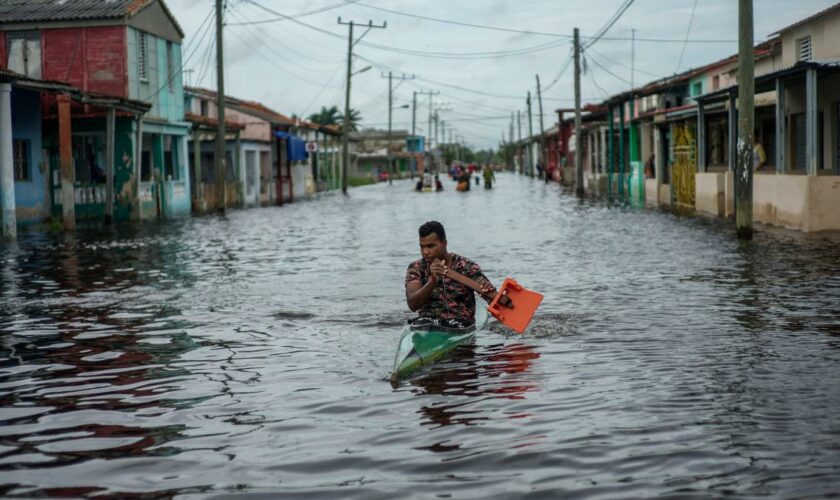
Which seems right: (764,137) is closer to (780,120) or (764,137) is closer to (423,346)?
(780,120)

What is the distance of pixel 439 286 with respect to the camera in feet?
32.9

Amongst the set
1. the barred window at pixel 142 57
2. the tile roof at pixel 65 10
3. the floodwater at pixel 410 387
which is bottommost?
the floodwater at pixel 410 387

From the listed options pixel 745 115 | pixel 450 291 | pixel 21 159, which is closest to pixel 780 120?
pixel 745 115

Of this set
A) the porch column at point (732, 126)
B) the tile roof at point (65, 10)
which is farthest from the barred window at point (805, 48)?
the tile roof at point (65, 10)

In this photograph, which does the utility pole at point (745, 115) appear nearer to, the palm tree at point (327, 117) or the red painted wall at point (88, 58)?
the red painted wall at point (88, 58)

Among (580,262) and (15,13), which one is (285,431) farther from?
(15,13)

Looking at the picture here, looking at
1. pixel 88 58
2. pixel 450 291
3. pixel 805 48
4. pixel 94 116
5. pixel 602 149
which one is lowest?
pixel 450 291

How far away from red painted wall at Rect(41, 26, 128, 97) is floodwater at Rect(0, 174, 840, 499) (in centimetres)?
1945

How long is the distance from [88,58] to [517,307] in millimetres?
29722

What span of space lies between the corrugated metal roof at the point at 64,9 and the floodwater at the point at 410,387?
20.0 metres

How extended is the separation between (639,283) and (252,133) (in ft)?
146

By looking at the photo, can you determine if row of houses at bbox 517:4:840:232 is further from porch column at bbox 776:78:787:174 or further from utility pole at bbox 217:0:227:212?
utility pole at bbox 217:0:227:212

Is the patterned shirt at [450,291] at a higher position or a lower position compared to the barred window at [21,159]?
lower

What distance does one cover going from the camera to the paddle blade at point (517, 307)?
1009 cm
